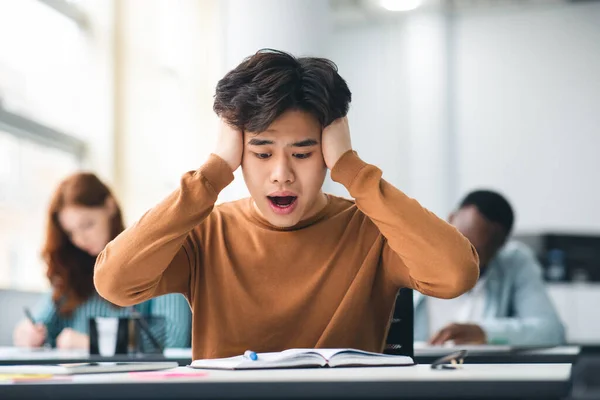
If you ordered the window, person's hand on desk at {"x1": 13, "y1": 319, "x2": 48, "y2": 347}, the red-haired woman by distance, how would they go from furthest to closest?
the window
the red-haired woman
person's hand on desk at {"x1": 13, "y1": 319, "x2": 48, "y2": 347}

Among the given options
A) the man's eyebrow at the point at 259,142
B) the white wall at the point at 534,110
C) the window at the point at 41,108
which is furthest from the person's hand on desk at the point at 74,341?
the white wall at the point at 534,110

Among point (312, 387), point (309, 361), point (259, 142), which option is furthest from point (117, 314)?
point (312, 387)

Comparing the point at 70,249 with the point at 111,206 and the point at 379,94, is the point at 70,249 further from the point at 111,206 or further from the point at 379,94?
the point at 379,94

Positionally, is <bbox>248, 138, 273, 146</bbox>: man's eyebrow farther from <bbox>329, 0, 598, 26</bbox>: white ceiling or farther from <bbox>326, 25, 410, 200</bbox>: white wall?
<bbox>326, 25, 410, 200</bbox>: white wall

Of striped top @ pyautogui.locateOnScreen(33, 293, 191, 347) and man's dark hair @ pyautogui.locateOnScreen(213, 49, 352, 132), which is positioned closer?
man's dark hair @ pyautogui.locateOnScreen(213, 49, 352, 132)

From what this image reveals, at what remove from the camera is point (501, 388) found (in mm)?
973

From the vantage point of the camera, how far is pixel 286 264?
5.60 feet

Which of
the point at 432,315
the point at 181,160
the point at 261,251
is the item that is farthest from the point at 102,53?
the point at 261,251

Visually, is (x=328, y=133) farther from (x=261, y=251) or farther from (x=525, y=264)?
(x=525, y=264)

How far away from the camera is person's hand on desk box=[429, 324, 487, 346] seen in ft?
8.73

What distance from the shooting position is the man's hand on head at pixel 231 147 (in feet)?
5.42

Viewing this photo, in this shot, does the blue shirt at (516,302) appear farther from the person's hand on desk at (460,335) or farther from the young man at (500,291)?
the person's hand on desk at (460,335)

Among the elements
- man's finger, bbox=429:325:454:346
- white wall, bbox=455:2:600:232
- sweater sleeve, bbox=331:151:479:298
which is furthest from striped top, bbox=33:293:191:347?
white wall, bbox=455:2:600:232

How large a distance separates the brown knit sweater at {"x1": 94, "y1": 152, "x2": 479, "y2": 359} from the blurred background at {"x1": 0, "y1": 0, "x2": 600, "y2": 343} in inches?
72.5
